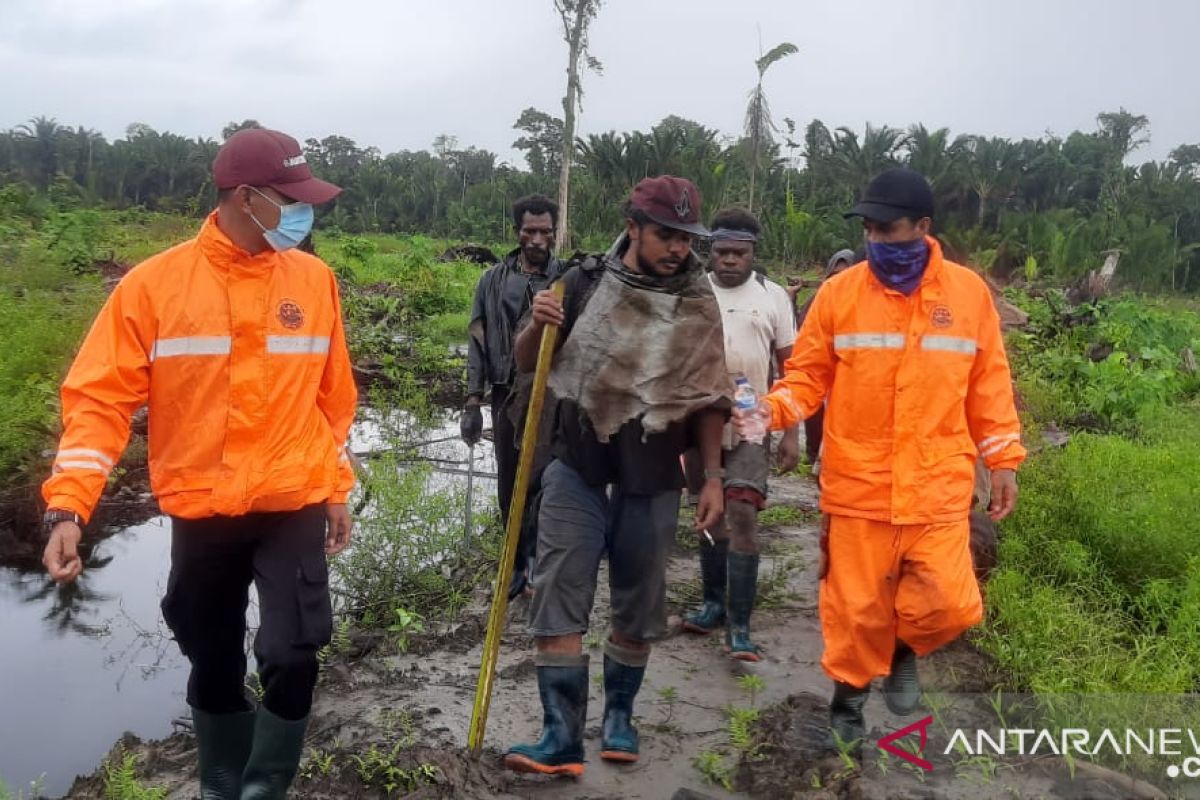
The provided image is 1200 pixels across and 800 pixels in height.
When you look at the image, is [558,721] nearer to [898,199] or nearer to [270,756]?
[270,756]

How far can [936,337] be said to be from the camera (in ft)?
10.5

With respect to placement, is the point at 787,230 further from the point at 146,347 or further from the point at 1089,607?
the point at 146,347

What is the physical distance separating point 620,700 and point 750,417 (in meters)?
1.10

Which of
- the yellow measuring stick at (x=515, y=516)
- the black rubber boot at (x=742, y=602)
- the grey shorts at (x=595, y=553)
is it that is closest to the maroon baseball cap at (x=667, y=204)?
the yellow measuring stick at (x=515, y=516)

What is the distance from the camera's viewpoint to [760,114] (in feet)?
84.8

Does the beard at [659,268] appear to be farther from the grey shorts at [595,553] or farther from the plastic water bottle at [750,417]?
the grey shorts at [595,553]

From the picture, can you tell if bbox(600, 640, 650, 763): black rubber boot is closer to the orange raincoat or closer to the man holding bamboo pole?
the man holding bamboo pole

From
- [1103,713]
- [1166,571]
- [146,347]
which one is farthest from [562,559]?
[1166,571]

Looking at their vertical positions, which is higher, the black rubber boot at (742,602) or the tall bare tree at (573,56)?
the tall bare tree at (573,56)

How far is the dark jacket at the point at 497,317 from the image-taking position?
514 cm

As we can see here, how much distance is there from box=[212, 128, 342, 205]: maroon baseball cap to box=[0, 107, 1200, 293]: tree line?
24403 millimetres

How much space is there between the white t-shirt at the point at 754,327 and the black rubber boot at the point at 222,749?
2479mm

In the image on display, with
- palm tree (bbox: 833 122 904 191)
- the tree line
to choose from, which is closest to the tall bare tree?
the tree line

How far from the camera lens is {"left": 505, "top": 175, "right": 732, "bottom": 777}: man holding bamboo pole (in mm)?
3174
